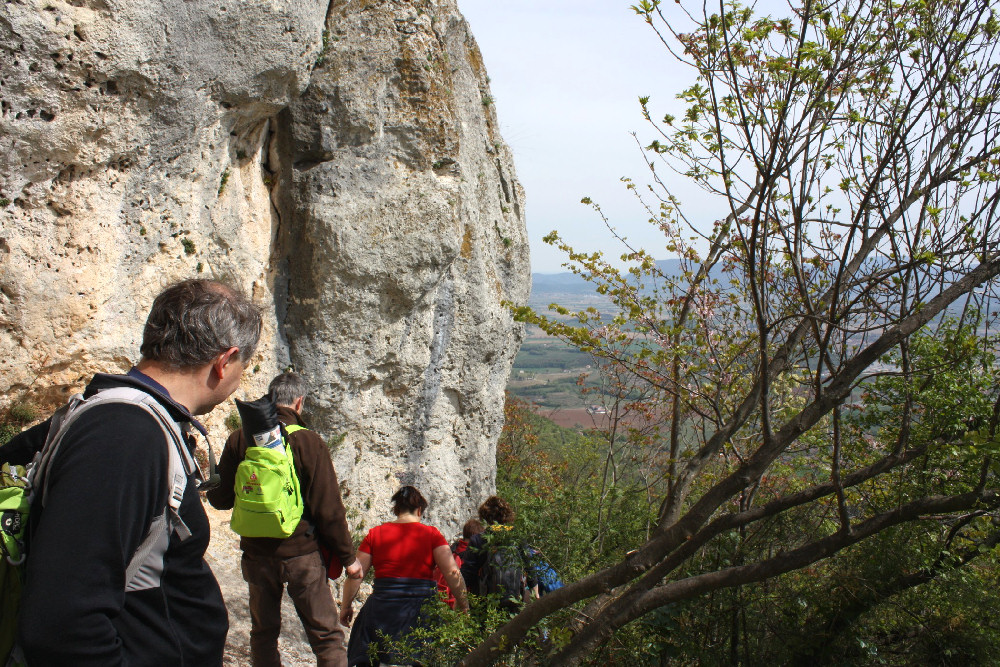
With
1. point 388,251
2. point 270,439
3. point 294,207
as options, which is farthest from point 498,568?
point 294,207

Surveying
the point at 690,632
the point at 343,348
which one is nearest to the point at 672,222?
the point at 690,632

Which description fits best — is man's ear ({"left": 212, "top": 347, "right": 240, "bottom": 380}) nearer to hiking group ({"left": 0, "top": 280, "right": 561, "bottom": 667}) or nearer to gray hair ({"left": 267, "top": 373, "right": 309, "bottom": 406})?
hiking group ({"left": 0, "top": 280, "right": 561, "bottom": 667})

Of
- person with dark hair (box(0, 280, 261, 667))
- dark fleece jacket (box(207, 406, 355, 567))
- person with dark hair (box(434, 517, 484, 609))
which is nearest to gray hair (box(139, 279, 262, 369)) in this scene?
person with dark hair (box(0, 280, 261, 667))

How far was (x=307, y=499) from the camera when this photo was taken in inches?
139

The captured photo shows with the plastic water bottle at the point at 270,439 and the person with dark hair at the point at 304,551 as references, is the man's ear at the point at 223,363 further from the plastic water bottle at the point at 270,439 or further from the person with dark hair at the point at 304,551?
the person with dark hair at the point at 304,551

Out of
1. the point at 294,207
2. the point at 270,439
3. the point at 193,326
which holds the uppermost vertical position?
the point at 294,207

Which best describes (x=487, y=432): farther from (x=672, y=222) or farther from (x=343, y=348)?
(x=672, y=222)

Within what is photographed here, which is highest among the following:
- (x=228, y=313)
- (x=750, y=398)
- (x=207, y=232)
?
(x=207, y=232)

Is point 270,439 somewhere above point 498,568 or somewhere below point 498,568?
above

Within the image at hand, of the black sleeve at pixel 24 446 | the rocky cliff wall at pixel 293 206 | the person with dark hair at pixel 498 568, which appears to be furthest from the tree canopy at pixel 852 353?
the rocky cliff wall at pixel 293 206

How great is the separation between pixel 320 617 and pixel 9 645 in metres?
2.31

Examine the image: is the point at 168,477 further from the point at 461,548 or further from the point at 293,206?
the point at 293,206

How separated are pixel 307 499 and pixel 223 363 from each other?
1.92 meters

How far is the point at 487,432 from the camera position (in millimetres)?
8758
